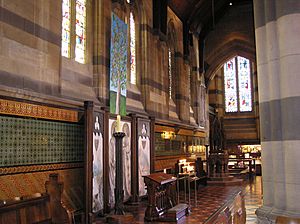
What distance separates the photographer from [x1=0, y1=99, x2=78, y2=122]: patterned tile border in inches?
266

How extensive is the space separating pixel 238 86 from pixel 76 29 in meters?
25.4

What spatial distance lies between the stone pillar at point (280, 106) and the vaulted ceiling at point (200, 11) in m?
15.2

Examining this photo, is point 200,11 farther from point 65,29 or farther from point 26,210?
point 26,210

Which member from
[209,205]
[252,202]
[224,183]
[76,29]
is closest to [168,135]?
[224,183]

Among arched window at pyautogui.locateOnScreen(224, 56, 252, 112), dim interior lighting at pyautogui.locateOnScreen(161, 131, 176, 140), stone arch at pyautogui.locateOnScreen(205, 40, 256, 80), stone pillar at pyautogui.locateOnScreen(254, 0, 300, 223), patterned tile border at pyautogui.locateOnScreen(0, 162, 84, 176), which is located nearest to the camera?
stone pillar at pyautogui.locateOnScreen(254, 0, 300, 223)

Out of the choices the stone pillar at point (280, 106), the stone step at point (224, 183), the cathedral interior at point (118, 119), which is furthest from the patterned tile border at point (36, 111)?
the stone step at point (224, 183)

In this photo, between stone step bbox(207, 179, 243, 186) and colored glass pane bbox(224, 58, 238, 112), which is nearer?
stone step bbox(207, 179, 243, 186)

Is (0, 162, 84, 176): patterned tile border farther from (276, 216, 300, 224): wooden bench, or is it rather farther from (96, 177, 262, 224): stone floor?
(276, 216, 300, 224): wooden bench

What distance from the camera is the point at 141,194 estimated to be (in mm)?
11641

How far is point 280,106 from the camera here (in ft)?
10.8

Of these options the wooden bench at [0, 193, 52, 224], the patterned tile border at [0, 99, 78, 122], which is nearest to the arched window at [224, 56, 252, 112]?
the patterned tile border at [0, 99, 78, 122]

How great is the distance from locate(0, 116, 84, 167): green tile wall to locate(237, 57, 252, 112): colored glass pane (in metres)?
26.1

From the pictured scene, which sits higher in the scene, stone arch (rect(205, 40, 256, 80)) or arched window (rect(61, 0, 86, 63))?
stone arch (rect(205, 40, 256, 80))

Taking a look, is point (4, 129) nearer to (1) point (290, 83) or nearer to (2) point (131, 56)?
(1) point (290, 83)
